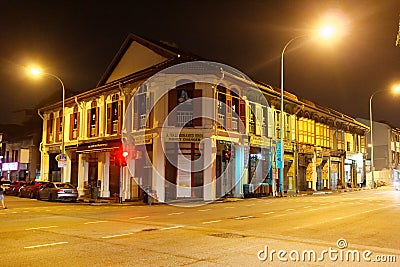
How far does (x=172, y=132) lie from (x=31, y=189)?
11.9 m

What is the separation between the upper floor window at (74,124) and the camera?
35.5m

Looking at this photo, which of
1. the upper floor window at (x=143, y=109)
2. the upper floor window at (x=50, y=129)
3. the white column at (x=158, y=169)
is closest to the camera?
the white column at (x=158, y=169)

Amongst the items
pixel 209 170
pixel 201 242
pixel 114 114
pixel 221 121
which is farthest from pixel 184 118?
pixel 201 242

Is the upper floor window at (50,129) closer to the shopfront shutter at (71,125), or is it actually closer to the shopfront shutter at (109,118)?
the shopfront shutter at (71,125)

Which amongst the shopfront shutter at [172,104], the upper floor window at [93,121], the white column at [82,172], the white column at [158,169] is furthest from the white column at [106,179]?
the shopfront shutter at [172,104]

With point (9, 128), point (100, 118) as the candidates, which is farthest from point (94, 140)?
point (9, 128)

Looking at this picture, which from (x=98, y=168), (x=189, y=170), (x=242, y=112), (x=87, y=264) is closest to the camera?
(x=87, y=264)

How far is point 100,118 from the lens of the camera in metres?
32.7

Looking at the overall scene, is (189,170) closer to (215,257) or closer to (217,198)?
(217,198)

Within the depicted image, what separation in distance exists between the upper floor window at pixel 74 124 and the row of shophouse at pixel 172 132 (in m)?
0.09

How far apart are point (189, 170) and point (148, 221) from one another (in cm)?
1325

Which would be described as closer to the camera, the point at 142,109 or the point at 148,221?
the point at 148,221

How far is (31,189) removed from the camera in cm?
3095

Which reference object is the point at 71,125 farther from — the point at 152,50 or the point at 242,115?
the point at 242,115
